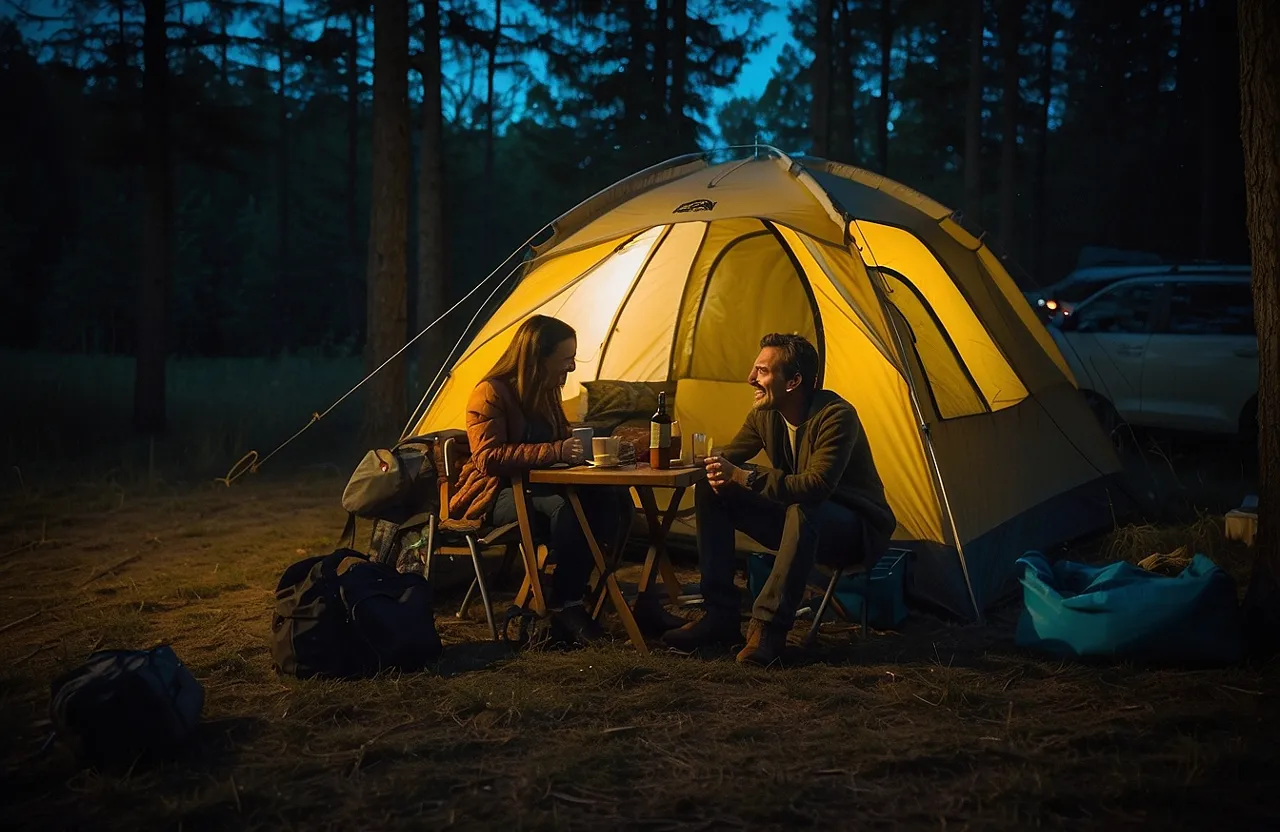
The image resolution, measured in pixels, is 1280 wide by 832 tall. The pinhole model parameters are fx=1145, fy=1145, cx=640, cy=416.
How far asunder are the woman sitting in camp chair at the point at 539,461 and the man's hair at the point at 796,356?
91cm

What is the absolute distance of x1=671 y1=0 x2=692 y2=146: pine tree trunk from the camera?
65.4 ft

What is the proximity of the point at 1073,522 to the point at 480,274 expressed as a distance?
25661 millimetres

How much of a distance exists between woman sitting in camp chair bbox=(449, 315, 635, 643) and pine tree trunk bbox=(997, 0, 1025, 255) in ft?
46.8

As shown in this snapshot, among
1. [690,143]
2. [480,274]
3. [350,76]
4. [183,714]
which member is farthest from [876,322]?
[480,274]

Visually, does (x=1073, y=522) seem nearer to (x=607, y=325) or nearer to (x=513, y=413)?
(x=607, y=325)

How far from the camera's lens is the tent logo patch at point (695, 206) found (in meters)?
6.09

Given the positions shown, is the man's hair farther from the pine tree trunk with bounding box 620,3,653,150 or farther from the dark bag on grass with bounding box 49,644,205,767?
the pine tree trunk with bounding box 620,3,653,150

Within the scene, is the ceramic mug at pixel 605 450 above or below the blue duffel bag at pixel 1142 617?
above

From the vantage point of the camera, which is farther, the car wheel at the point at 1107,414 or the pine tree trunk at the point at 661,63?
the pine tree trunk at the point at 661,63

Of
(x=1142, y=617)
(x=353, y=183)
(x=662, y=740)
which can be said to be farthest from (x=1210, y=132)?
(x=662, y=740)

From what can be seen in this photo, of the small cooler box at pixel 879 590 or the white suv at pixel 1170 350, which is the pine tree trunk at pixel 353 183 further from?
the small cooler box at pixel 879 590

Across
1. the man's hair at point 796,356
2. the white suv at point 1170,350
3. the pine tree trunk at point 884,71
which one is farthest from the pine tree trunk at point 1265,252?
the pine tree trunk at point 884,71

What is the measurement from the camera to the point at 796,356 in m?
4.86

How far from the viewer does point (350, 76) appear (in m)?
24.6
